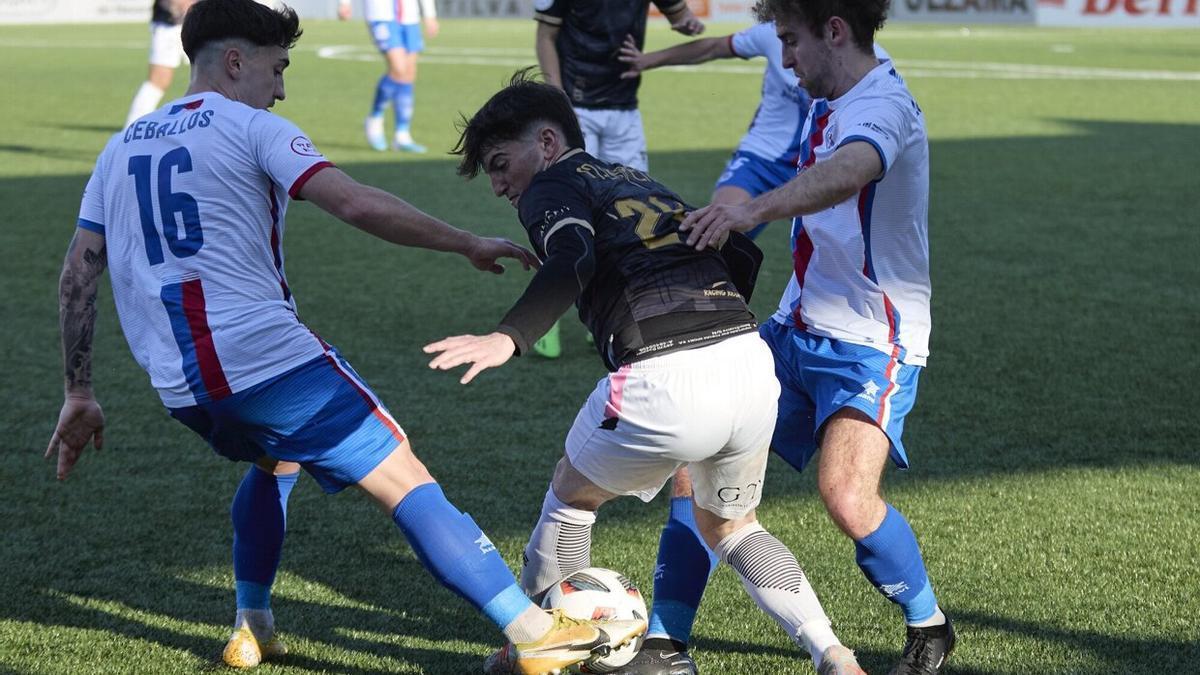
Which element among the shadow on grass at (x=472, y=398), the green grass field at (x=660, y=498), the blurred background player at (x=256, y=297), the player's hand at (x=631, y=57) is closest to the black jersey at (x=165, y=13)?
the green grass field at (x=660, y=498)

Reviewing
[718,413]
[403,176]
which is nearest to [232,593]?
[718,413]

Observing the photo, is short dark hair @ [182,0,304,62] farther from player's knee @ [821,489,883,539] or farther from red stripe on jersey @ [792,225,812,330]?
player's knee @ [821,489,883,539]

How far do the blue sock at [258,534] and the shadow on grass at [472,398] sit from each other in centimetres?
20

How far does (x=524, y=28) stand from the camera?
131ft

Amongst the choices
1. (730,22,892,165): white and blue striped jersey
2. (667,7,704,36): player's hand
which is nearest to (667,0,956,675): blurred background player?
(730,22,892,165): white and blue striped jersey

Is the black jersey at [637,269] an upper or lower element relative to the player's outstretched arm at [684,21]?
upper

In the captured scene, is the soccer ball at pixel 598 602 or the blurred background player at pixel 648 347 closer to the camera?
the blurred background player at pixel 648 347

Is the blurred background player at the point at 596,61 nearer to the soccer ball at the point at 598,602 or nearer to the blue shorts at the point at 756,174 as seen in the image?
the blue shorts at the point at 756,174

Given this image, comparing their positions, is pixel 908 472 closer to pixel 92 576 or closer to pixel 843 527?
pixel 843 527

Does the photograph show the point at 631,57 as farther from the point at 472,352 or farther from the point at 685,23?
the point at 472,352

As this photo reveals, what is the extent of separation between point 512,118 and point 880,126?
2.70 feet

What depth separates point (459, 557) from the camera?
10.3 ft

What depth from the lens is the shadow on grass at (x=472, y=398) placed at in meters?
4.09

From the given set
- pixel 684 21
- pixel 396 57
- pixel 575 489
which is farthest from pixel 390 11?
pixel 575 489
